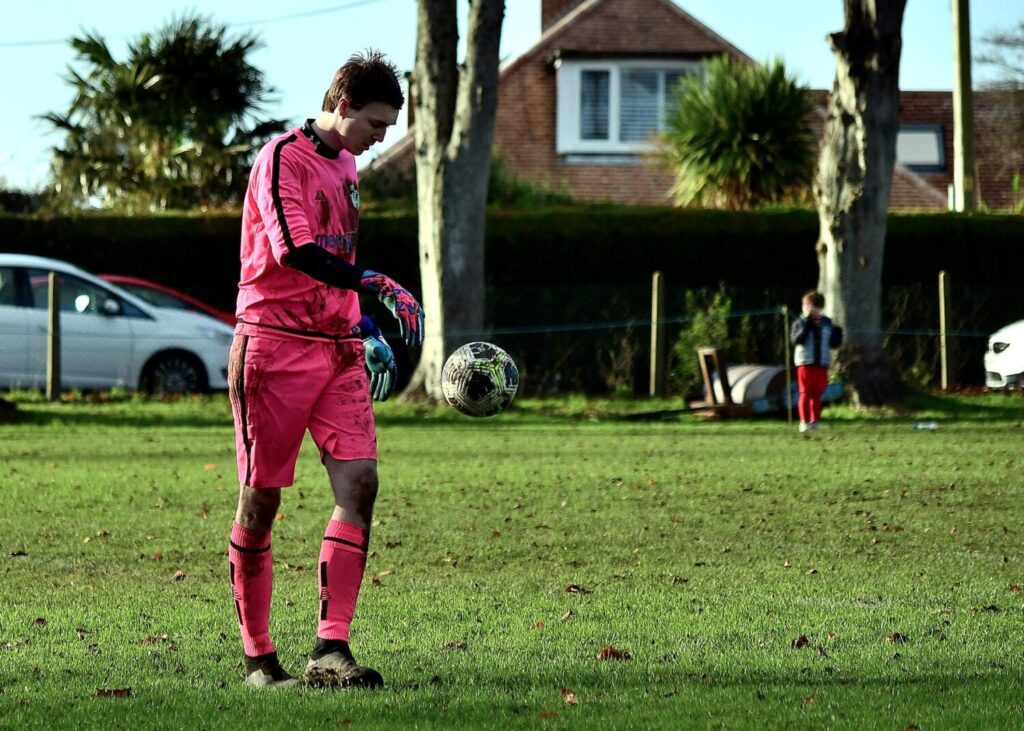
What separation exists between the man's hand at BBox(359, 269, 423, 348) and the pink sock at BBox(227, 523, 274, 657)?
855 millimetres

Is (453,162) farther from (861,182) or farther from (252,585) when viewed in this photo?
(252,585)

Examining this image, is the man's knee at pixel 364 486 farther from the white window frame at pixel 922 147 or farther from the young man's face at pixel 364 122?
the white window frame at pixel 922 147

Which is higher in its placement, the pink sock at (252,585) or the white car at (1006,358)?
the white car at (1006,358)

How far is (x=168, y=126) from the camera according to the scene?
3212 cm

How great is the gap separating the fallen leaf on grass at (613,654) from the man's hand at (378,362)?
1.21 meters

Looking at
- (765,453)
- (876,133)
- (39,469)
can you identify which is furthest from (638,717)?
(876,133)

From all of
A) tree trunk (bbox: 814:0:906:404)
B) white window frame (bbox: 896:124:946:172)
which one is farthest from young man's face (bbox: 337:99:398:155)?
white window frame (bbox: 896:124:946:172)

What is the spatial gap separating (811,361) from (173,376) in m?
8.57

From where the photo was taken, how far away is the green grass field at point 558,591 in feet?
17.4

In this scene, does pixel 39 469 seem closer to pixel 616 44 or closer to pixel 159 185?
pixel 159 185

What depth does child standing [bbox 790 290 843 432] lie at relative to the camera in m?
19.0

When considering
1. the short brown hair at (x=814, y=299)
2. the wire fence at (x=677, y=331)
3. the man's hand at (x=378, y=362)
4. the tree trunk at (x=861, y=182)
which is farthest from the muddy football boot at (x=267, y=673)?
the wire fence at (x=677, y=331)

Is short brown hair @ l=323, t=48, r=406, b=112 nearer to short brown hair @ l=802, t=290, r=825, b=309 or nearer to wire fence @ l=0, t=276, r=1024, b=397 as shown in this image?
short brown hair @ l=802, t=290, r=825, b=309

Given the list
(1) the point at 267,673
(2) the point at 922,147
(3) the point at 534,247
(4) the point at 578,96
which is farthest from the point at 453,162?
(2) the point at 922,147
